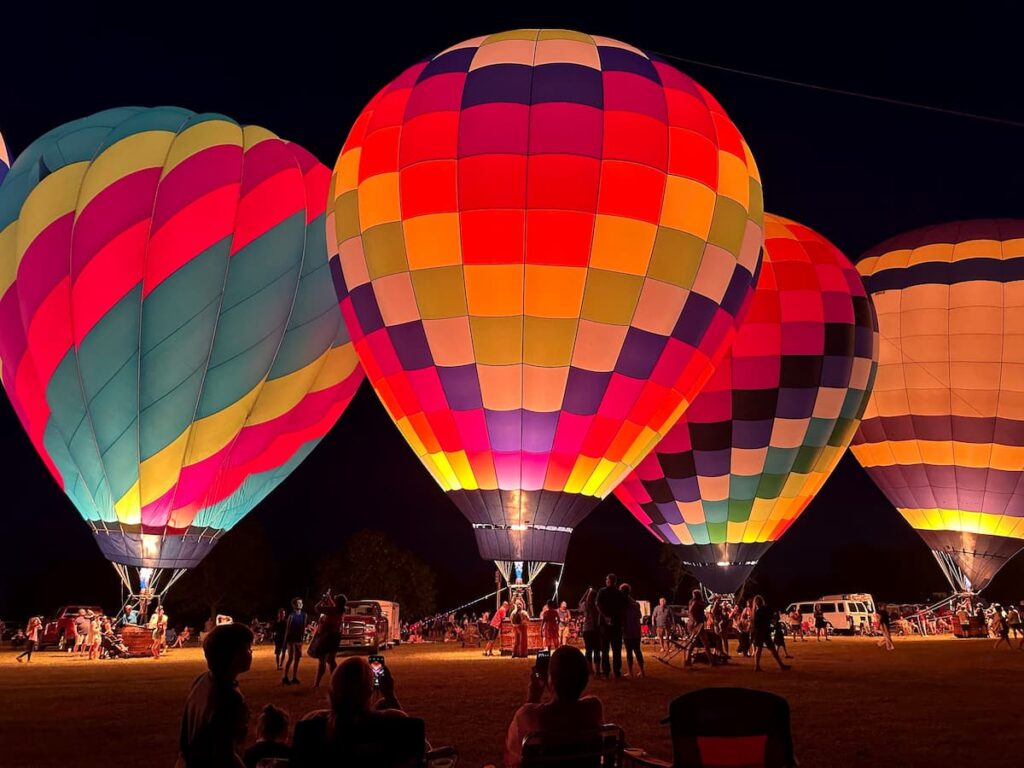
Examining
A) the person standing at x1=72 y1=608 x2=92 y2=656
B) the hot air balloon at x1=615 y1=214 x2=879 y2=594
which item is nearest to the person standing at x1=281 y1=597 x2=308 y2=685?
the hot air balloon at x1=615 y1=214 x2=879 y2=594

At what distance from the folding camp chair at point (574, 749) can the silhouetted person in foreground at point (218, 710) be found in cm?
99

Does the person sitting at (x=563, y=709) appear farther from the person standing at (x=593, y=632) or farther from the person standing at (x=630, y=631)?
the person standing at (x=593, y=632)

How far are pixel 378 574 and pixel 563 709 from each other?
42.8 metres

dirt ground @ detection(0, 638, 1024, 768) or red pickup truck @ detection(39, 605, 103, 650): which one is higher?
red pickup truck @ detection(39, 605, 103, 650)

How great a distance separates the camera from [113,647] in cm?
1572

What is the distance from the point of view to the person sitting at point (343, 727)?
10.00 feet

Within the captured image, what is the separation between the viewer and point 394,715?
331 cm

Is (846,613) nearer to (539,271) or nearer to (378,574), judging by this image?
(378,574)

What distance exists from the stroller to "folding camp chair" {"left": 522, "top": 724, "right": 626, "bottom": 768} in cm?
1413

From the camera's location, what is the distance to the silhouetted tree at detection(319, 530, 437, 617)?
44812 mm

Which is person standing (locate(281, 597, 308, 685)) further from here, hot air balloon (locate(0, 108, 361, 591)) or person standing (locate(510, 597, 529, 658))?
hot air balloon (locate(0, 108, 361, 591))

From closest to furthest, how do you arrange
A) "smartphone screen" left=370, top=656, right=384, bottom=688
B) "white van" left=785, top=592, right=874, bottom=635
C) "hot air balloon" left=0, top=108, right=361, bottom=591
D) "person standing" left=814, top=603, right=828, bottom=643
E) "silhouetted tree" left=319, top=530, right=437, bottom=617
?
"smartphone screen" left=370, top=656, right=384, bottom=688 → "hot air balloon" left=0, top=108, right=361, bottom=591 → "person standing" left=814, top=603, right=828, bottom=643 → "white van" left=785, top=592, right=874, bottom=635 → "silhouetted tree" left=319, top=530, right=437, bottom=617

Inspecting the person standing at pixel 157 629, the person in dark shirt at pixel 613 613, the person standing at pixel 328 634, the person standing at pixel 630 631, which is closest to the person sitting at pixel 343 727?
the person standing at pixel 328 634

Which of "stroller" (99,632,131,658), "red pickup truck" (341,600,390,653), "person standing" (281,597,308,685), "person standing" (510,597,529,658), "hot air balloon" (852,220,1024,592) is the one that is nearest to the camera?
"person standing" (281,597,308,685)
